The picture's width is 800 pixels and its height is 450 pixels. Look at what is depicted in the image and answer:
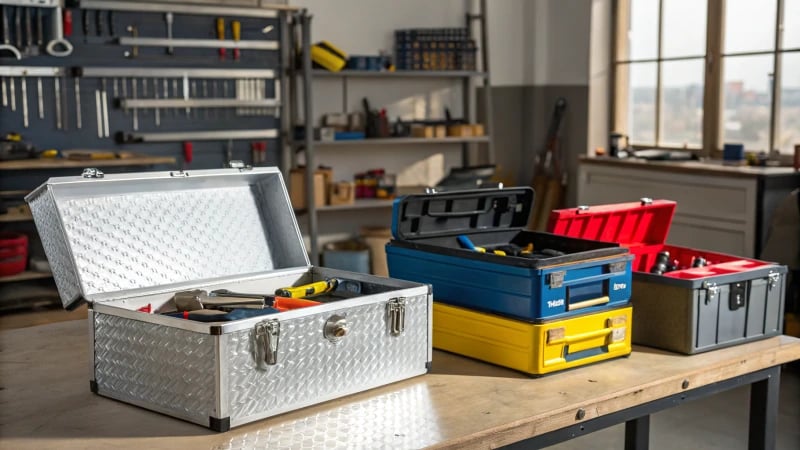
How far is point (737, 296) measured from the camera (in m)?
2.50

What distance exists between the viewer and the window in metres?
5.80

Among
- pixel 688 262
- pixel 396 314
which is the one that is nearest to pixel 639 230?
pixel 688 262

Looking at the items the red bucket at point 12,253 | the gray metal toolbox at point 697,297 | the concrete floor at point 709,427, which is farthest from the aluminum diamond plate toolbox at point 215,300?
the red bucket at point 12,253

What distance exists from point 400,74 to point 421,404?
4.91 metres

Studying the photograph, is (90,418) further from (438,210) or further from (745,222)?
(745,222)

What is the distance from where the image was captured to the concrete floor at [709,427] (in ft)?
12.8

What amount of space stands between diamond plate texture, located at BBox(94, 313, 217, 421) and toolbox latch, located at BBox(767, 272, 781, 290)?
5.38 feet

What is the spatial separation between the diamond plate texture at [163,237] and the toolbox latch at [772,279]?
1.40 meters

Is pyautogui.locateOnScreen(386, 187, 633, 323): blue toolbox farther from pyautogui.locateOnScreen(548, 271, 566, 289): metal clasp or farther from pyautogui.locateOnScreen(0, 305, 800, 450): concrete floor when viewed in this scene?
pyautogui.locateOnScreen(0, 305, 800, 450): concrete floor

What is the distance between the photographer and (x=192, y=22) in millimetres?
5965

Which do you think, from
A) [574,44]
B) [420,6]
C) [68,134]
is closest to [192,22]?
[68,134]

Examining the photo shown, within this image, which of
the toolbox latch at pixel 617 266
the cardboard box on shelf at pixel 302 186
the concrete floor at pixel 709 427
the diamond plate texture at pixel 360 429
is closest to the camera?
the diamond plate texture at pixel 360 429

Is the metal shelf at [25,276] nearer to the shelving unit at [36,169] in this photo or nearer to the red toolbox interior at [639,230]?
→ the shelving unit at [36,169]

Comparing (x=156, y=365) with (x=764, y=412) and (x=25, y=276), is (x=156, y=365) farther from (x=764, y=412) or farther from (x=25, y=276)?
(x=25, y=276)
